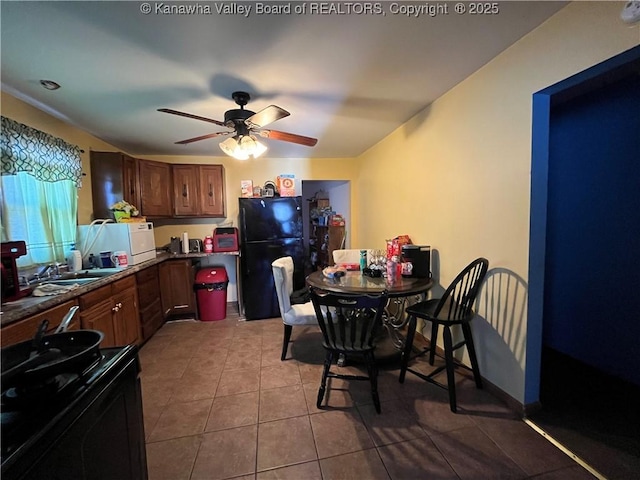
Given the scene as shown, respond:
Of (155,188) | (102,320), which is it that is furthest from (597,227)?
(155,188)

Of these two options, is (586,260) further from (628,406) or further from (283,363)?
(283,363)

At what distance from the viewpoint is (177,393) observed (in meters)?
2.09

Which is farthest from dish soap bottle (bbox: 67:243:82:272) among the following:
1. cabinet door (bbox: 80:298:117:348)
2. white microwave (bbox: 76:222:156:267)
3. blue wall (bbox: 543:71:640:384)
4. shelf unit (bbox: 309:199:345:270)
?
blue wall (bbox: 543:71:640:384)

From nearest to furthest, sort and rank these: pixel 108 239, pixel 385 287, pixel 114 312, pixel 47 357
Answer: pixel 47 357
pixel 385 287
pixel 114 312
pixel 108 239

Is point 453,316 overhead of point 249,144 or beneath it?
beneath

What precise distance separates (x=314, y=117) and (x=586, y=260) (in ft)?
8.69

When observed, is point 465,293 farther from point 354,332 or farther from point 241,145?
point 241,145

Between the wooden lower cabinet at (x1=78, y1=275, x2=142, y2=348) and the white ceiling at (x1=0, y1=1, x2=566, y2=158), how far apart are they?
152cm

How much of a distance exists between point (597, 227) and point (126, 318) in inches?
160

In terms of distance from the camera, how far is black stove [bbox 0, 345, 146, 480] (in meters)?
0.59

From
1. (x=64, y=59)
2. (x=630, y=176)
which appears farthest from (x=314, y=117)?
(x=630, y=176)

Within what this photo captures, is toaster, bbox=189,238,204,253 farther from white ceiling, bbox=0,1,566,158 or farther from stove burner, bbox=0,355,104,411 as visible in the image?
stove burner, bbox=0,355,104,411

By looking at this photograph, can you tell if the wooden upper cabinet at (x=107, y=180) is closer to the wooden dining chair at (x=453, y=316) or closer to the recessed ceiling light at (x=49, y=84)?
the recessed ceiling light at (x=49, y=84)

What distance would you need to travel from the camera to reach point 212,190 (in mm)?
3887
